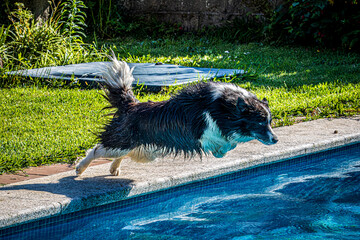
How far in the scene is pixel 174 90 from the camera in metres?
7.25

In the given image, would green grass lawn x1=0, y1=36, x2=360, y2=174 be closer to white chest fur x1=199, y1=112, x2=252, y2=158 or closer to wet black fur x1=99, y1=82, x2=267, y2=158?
wet black fur x1=99, y1=82, x2=267, y2=158

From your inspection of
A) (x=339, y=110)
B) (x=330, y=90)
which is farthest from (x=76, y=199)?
(x=330, y=90)

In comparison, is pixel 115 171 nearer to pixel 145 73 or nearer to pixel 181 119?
pixel 181 119

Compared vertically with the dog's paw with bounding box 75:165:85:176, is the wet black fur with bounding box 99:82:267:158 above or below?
above

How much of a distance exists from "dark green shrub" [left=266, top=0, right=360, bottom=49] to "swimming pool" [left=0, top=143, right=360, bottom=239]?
6.29 m

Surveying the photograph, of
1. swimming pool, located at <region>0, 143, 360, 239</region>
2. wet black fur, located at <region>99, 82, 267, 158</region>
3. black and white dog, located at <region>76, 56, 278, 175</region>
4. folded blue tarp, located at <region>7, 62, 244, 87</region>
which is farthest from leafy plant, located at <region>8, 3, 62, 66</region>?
swimming pool, located at <region>0, 143, 360, 239</region>

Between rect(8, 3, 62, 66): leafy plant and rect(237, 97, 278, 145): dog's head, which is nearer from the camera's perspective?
rect(237, 97, 278, 145): dog's head

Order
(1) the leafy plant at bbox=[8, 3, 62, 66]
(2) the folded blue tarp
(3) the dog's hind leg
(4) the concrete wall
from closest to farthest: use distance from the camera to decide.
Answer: (3) the dog's hind leg
(2) the folded blue tarp
(1) the leafy plant at bbox=[8, 3, 62, 66]
(4) the concrete wall

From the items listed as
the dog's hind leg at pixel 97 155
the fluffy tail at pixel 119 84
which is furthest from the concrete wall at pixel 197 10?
the dog's hind leg at pixel 97 155

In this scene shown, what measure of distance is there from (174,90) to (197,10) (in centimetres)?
595

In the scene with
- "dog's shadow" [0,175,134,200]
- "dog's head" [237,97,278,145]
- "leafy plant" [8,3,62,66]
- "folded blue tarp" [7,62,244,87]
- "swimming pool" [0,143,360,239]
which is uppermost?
"leafy plant" [8,3,62,66]

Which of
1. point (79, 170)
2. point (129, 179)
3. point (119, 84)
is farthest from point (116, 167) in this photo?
point (119, 84)

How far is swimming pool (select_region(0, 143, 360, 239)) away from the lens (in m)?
3.59

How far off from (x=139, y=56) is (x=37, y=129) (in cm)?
471
